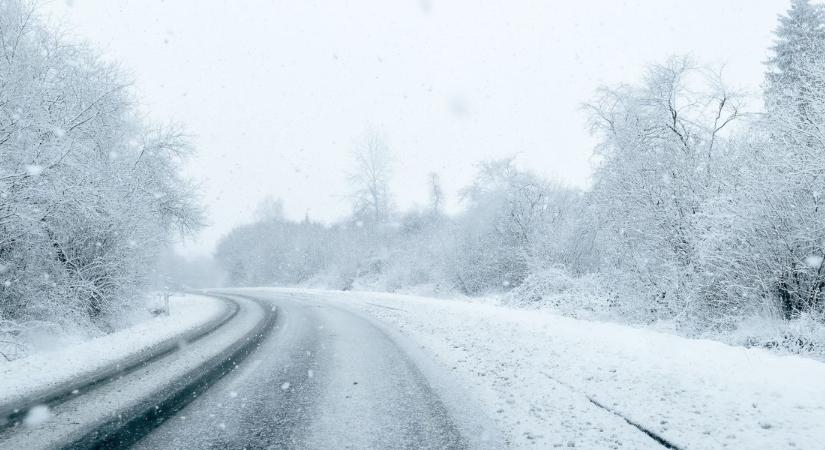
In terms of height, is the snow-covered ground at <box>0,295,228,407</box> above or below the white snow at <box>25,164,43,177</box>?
below

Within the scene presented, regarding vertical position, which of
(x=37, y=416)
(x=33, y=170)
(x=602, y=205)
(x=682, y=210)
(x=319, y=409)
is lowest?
(x=37, y=416)

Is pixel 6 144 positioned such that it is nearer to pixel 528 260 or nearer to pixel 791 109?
pixel 791 109

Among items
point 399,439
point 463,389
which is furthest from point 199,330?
point 399,439

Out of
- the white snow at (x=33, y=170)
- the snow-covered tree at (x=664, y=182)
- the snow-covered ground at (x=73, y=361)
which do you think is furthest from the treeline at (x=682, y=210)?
the white snow at (x=33, y=170)

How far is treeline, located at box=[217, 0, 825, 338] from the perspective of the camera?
8.21 m

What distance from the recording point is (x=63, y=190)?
914 centimetres

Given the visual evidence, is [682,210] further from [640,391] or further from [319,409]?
[319,409]

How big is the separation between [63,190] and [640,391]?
10307 mm

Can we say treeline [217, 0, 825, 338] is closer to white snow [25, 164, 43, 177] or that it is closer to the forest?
the forest

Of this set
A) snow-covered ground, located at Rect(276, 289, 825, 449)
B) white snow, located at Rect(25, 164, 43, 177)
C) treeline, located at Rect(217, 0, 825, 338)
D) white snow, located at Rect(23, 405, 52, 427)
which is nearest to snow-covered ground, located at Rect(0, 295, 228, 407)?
white snow, located at Rect(23, 405, 52, 427)

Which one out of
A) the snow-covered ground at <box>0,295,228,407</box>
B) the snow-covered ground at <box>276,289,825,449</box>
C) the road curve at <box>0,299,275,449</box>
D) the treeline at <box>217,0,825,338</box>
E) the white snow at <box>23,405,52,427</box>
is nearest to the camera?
the snow-covered ground at <box>276,289,825,449</box>

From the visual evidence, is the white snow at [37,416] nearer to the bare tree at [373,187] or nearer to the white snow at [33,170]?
the white snow at [33,170]

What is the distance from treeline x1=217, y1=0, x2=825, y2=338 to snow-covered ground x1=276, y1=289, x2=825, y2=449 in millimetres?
2499

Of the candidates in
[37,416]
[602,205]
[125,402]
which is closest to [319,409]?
[125,402]
